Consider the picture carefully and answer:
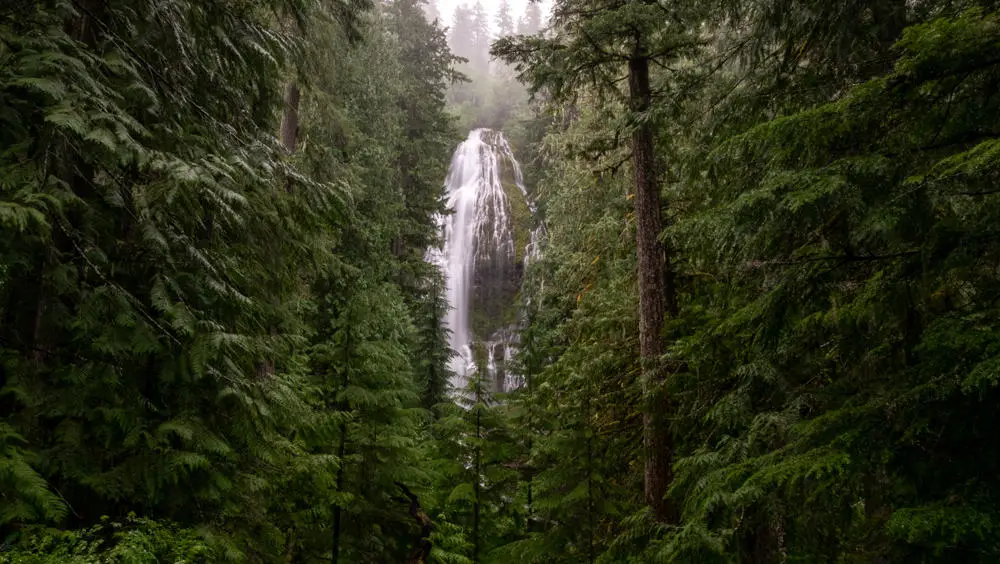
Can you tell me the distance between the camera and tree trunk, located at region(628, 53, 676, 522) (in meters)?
7.27

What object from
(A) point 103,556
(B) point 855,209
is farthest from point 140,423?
(B) point 855,209

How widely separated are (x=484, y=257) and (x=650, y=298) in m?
Result: 25.8

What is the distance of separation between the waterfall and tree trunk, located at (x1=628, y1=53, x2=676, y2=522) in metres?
21.3

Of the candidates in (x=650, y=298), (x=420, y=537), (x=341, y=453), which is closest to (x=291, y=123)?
(x=341, y=453)

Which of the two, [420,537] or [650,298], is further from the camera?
[420,537]

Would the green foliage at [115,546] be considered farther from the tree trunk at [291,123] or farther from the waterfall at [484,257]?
the waterfall at [484,257]

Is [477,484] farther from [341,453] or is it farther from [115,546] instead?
[115,546]

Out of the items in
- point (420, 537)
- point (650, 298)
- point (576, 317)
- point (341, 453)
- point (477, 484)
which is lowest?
point (420, 537)

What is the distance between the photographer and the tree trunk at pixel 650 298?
7273 millimetres

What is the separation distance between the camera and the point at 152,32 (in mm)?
4977

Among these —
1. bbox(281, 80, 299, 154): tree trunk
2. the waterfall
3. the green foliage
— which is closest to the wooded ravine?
the green foliage

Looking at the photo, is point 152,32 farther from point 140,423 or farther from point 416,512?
point 416,512

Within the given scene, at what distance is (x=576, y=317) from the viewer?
31.2 feet

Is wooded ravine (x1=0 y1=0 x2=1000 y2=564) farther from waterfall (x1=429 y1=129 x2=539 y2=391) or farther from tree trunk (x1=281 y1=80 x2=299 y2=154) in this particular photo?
waterfall (x1=429 y1=129 x2=539 y2=391)
